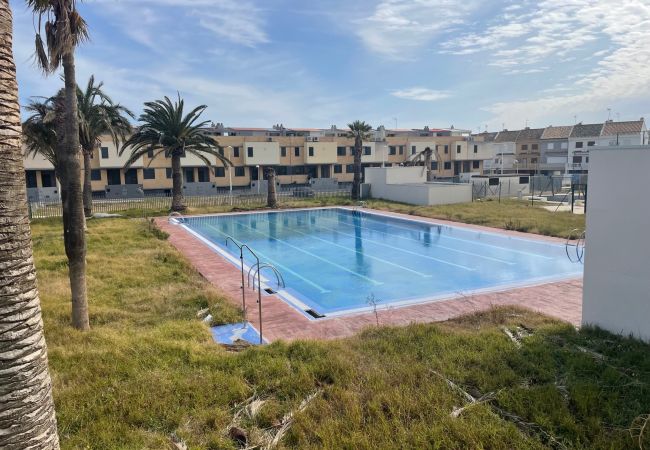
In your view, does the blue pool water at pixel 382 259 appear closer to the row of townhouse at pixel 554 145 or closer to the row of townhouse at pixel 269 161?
the row of townhouse at pixel 269 161

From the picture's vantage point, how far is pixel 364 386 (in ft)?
21.8

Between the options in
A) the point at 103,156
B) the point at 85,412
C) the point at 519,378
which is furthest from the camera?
the point at 103,156

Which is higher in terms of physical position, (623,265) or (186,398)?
(623,265)

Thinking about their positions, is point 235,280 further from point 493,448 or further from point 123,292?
point 493,448

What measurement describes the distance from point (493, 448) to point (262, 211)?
32.7 metres

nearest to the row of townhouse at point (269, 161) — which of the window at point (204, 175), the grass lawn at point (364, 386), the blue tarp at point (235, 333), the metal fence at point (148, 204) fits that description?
the window at point (204, 175)

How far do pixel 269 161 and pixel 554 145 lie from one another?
2056 inches

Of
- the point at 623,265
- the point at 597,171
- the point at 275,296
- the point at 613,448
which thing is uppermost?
the point at 597,171

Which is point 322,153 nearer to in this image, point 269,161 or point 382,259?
point 269,161

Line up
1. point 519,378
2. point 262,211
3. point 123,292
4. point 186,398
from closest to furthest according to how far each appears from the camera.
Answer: point 186,398 → point 519,378 → point 123,292 → point 262,211

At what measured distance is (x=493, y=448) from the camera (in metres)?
5.03

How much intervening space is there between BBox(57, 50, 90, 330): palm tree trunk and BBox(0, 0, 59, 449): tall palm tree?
6.61 meters

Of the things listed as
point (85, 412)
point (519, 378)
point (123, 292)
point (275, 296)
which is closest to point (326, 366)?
point (519, 378)

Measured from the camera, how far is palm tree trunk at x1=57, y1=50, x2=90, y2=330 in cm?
953
